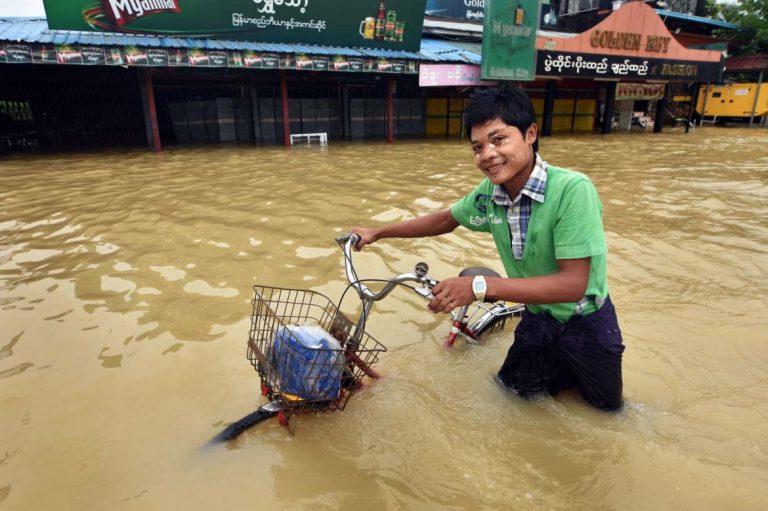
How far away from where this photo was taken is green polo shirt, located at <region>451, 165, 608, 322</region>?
1.98 metres

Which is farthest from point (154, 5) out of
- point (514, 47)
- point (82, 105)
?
point (514, 47)

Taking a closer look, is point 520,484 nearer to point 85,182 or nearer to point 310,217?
point 310,217

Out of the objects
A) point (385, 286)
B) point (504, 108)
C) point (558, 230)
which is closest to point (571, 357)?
point (558, 230)

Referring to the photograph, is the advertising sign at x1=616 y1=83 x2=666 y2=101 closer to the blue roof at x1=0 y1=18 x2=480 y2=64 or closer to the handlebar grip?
the blue roof at x1=0 y1=18 x2=480 y2=64

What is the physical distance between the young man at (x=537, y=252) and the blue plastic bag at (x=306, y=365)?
58 cm

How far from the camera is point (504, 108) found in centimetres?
199

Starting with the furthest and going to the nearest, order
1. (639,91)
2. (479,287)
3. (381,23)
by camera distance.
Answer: (639,91)
(381,23)
(479,287)

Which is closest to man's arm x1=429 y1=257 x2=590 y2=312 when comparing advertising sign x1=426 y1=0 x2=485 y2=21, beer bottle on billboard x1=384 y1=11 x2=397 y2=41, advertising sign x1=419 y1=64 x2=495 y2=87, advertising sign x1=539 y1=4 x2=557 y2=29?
advertising sign x1=419 y1=64 x2=495 y2=87

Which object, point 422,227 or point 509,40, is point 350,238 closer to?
point 422,227

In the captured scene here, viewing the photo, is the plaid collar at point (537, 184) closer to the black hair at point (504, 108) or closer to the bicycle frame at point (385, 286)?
the black hair at point (504, 108)

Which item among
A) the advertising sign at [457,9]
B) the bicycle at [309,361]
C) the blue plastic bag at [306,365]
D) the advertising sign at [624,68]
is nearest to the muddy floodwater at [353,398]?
the bicycle at [309,361]

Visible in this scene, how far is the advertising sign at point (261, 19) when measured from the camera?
11.8 m

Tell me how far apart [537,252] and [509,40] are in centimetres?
1648

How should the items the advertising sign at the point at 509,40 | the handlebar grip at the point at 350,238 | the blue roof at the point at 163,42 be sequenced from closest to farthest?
the handlebar grip at the point at 350,238
the blue roof at the point at 163,42
the advertising sign at the point at 509,40
